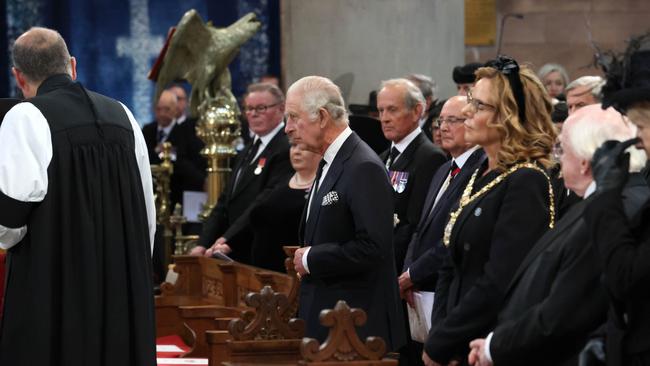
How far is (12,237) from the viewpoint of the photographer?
17.3ft

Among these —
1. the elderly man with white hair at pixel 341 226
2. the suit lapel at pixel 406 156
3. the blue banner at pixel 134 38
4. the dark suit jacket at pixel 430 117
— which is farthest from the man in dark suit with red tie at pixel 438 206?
the blue banner at pixel 134 38

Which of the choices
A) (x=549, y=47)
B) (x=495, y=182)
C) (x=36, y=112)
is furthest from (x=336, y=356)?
(x=549, y=47)

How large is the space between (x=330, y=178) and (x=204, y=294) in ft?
9.44

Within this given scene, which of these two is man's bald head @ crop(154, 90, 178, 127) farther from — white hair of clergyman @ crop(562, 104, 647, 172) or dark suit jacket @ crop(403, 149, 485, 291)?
white hair of clergyman @ crop(562, 104, 647, 172)

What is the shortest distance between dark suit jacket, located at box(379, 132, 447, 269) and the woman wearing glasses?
1.76 m

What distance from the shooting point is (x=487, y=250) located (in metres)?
4.72

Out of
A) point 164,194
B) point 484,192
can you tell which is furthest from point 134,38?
point 484,192

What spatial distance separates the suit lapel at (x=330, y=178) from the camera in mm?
5566

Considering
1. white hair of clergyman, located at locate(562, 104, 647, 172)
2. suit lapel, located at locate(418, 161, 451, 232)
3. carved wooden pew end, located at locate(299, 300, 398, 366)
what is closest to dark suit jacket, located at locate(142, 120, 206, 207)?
suit lapel, located at locate(418, 161, 451, 232)

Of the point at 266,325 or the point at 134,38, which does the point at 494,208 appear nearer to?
the point at 266,325

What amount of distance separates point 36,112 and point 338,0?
432 cm

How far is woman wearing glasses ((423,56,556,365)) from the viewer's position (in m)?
4.57

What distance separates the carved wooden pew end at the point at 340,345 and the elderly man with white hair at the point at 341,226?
1055mm

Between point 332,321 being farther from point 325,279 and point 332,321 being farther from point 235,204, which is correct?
point 235,204
